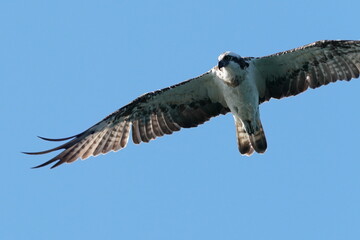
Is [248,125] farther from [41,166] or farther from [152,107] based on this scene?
[41,166]

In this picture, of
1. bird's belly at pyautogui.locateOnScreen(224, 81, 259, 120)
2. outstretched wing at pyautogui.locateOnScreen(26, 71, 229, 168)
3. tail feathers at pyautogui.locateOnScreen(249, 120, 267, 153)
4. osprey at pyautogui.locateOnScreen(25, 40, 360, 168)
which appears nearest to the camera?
bird's belly at pyautogui.locateOnScreen(224, 81, 259, 120)

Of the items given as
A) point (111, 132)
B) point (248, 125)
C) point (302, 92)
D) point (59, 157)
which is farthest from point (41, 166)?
point (302, 92)

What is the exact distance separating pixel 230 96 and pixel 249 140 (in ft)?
3.71

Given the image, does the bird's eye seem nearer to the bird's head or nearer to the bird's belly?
the bird's head

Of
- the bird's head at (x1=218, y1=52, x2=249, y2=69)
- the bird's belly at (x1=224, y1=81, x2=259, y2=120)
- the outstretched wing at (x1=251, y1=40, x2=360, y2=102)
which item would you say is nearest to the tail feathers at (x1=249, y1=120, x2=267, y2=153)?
the bird's belly at (x1=224, y1=81, x2=259, y2=120)

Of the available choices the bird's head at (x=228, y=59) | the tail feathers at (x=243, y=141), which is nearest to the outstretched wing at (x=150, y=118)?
the tail feathers at (x=243, y=141)

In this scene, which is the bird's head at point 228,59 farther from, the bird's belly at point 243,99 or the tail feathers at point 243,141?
the tail feathers at point 243,141

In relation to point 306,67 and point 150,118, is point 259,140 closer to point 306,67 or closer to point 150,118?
point 306,67

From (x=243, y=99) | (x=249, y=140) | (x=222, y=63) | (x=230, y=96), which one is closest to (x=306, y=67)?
(x=243, y=99)

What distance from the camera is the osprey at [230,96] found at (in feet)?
50.0

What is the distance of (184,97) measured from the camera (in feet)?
53.3

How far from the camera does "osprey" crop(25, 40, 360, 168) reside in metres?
15.2

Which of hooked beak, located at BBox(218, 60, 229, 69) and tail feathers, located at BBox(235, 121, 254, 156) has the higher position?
hooked beak, located at BBox(218, 60, 229, 69)

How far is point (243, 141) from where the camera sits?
15.9 m
